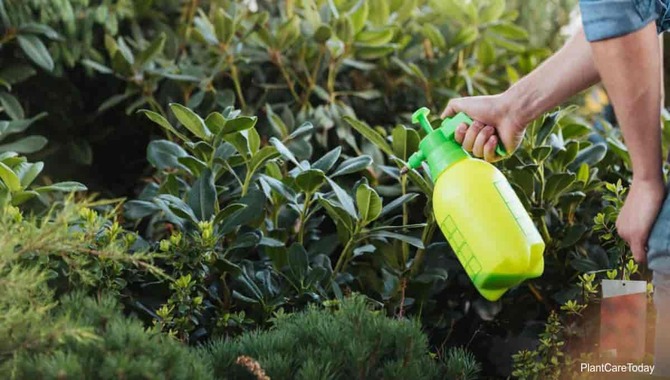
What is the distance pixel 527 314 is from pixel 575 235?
0.71 ft

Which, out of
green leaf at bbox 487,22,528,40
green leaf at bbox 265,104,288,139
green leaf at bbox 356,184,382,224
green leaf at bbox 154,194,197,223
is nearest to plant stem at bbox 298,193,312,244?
green leaf at bbox 356,184,382,224

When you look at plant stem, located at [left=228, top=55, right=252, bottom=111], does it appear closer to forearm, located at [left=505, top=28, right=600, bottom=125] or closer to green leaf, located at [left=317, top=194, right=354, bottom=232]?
green leaf, located at [left=317, top=194, right=354, bottom=232]

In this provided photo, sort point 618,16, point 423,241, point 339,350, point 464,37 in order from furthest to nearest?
1. point 464,37
2. point 423,241
3. point 339,350
4. point 618,16

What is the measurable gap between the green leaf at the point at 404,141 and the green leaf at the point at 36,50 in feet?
3.21

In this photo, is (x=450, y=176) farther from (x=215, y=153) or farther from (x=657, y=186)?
(x=215, y=153)

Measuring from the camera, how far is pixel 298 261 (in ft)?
5.80

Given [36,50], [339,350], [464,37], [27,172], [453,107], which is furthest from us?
[464,37]

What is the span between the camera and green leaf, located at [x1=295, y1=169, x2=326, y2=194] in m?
1.73

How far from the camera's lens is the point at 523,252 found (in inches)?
51.9

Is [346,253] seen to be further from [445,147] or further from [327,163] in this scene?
[445,147]

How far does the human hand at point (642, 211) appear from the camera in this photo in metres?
1.24

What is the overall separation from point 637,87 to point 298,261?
786mm

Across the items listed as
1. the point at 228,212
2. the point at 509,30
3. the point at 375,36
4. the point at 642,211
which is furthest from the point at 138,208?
the point at 509,30

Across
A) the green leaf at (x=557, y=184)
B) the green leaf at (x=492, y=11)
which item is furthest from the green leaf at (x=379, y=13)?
the green leaf at (x=557, y=184)
